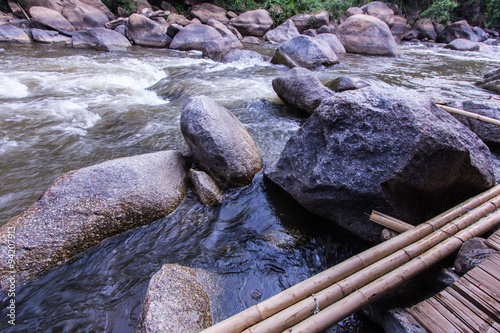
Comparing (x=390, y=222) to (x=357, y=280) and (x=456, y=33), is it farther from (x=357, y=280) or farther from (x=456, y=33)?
(x=456, y=33)

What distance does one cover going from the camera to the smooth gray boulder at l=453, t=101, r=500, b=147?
14.3 feet

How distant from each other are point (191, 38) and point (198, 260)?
12527mm

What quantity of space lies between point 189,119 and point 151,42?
1162cm

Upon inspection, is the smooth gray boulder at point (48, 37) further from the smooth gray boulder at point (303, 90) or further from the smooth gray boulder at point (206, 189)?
the smooth gray boulder at point (206, 189)

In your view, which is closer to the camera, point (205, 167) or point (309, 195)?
point (309, 195)

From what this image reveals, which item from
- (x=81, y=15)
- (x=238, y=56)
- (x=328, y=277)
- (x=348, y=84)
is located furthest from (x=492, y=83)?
(x=81, y=15)

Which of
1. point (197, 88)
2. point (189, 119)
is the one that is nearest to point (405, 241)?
point (189, 119)

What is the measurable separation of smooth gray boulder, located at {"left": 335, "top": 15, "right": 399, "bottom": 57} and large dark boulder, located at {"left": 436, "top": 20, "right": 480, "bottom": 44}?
1002 cm

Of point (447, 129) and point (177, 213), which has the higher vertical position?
point (447, 129)

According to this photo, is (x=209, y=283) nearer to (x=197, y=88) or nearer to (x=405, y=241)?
(x=405, y=241)

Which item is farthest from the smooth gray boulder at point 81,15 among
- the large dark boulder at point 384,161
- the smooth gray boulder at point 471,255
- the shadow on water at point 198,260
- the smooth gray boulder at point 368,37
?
the smooth gray boulder at point 471,255

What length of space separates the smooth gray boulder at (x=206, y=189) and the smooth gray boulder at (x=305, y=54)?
24.0ft

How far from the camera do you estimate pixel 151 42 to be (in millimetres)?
12758

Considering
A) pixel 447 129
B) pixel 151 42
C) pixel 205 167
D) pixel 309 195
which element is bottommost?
pixel 151 42
